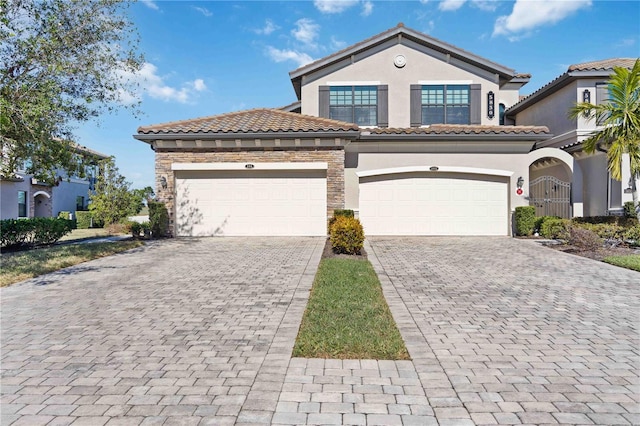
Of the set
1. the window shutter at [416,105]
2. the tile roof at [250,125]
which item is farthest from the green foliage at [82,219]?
the window shutter at [416,105]

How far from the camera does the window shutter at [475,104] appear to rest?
1705cm

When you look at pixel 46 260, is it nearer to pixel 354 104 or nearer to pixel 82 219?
pixel 354 104

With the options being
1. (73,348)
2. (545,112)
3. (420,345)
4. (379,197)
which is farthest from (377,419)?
(545,112)

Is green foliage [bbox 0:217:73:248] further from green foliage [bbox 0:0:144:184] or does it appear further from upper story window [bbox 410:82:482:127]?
upper story window [bbox 410:82:482:127]

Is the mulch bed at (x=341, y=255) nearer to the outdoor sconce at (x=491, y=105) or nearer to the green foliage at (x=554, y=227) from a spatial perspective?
the green foliage at (x=554, y=227)

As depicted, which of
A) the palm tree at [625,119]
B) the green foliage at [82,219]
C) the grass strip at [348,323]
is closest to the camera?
the grass strip at [348,323]

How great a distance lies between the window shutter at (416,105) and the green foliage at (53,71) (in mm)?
11228

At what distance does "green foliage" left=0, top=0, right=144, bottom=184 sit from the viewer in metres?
8.28

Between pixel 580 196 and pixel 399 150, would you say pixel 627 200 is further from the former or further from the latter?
pixel 399 150

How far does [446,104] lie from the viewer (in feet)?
56.6

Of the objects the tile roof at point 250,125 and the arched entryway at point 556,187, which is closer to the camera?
the tile roof at point 250,125

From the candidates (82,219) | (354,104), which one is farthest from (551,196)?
(82,219)

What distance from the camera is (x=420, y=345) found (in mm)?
4168

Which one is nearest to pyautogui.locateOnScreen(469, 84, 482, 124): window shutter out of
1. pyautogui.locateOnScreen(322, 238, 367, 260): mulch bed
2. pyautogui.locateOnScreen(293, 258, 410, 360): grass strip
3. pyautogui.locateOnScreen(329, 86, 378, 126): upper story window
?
pyautogui.locateOnScreen(329, 86, 378, 126): upper story window
